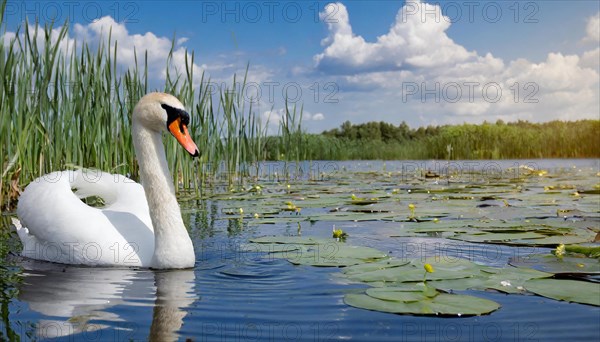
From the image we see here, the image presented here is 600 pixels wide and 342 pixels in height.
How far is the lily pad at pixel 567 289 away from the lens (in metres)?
3.03

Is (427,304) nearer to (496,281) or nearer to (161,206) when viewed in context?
(496,281)

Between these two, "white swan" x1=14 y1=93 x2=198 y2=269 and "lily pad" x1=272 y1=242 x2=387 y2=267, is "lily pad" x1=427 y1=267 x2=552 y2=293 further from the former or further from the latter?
"white swan" x1=14 y1=93 x2=198 y2=269

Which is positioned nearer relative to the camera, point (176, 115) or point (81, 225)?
point (176, 115)

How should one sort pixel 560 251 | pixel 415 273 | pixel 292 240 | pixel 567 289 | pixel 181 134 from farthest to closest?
pixel 292 240 → pixel 560 251 → pixel 181 134 → pixel 415 273 → pixel 567 289

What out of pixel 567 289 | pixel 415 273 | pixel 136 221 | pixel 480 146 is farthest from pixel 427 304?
pixel 480 146

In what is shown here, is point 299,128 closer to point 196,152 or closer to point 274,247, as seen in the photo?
point 274,247

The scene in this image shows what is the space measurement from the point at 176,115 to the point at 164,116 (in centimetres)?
12

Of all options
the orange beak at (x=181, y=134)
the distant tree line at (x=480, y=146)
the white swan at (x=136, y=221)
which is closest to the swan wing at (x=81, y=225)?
the white swan at (x=136, y=221)

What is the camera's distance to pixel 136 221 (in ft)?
14.7

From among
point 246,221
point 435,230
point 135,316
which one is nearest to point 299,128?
point 246,221

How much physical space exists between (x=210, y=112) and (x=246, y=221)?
3.38 m

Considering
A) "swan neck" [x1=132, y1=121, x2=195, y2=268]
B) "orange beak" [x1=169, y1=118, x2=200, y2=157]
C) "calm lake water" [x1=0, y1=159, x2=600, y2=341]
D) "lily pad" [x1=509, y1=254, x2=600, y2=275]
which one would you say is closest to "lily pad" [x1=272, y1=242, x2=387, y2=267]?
"calm lake water" [x1=0, y1=159, x2=600, y2=341]

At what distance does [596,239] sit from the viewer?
15.8 ft

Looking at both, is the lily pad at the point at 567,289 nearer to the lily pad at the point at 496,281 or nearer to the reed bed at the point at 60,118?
the lily pad at the point at 496,281
